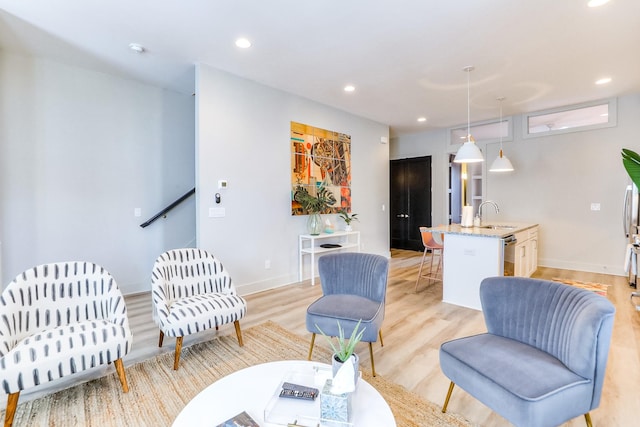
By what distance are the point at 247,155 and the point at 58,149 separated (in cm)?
218

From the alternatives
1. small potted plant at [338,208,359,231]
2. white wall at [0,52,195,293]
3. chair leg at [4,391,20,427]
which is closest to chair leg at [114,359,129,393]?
chair leg at [4,391,20,427]

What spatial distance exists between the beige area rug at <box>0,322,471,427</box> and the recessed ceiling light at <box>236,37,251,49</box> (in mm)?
2962

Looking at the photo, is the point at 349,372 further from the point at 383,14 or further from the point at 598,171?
the point at 598,171

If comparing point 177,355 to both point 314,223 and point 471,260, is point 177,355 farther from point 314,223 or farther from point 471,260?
point 471,260

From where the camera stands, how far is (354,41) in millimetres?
3105

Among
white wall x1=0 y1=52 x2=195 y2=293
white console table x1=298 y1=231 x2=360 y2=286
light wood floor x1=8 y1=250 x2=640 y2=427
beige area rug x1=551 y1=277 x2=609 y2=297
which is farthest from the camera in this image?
white console table x1=298 y1=231 x2=360 y2=286

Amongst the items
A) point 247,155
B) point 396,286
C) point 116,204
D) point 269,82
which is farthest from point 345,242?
point 116,204

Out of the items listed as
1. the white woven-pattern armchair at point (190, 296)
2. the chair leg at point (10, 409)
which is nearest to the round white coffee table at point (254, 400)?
the white woven-pattern armchair at point (190, 296)

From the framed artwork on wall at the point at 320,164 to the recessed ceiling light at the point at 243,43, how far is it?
1553mm

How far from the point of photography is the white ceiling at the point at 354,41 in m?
2.57

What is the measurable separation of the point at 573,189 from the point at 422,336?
4.59 metres

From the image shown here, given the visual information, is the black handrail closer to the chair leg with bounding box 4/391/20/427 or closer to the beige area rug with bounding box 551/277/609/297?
the chair leg with bounding box 4/391/20/427

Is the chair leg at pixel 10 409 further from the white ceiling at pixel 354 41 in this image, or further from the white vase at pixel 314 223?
the white vase at pixel 314 223

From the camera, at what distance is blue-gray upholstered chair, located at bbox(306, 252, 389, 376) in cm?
218
